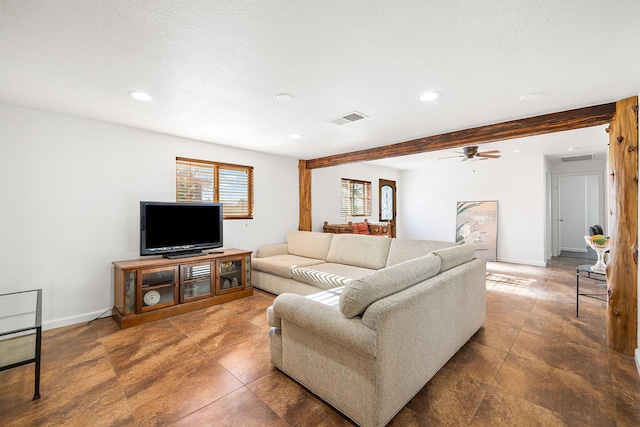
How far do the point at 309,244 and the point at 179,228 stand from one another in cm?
213

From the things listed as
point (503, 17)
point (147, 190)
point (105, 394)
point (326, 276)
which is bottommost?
point (105, 394)

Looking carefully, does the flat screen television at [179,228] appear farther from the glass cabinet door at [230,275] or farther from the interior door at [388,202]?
the interior door at [388,202]

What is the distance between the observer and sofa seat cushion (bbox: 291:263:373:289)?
3.48 metres

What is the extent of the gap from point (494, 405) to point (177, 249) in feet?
12.2

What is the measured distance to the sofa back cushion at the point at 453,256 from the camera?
243cm

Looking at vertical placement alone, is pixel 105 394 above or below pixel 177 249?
below

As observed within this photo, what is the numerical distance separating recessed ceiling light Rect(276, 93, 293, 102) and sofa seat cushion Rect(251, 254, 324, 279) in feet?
7.74

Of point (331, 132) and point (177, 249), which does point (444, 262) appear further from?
point (177, 249)

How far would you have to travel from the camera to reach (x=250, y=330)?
300 cm

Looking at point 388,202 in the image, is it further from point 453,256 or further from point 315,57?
point 315,57

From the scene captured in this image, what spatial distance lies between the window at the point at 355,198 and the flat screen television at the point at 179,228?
342 centimetres

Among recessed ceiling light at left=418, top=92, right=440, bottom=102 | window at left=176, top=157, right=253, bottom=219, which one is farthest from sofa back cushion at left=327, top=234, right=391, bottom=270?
recessed ceiling light at left=418, top=92, right=440, bottom=102

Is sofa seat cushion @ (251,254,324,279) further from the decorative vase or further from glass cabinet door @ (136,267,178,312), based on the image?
the decorative vase

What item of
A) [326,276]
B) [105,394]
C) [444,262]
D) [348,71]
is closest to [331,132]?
[348,71]
